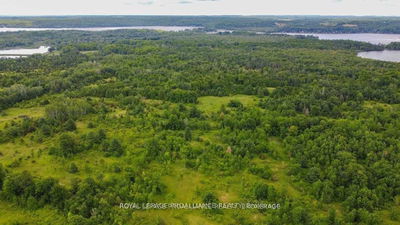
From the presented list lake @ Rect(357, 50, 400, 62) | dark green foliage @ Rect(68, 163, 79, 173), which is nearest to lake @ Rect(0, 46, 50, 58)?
dark green foliage @ Rect(68, 163, 79, 173)

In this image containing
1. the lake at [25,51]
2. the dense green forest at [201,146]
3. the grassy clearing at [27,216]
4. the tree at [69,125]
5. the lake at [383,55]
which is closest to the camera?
the grassy clearing at [27,216]

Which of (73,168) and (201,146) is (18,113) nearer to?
(73,168)

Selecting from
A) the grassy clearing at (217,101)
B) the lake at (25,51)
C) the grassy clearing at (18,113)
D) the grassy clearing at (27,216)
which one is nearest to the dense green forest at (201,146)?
the grassy clearing at (27,216)

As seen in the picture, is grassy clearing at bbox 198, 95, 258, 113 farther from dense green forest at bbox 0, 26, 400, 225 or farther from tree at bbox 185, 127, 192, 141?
tree at bbox 185, 127, 192, 141

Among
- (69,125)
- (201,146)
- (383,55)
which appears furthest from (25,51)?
(383,55)

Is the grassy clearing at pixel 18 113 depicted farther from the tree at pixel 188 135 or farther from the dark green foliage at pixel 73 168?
the tree at pixel 188 135

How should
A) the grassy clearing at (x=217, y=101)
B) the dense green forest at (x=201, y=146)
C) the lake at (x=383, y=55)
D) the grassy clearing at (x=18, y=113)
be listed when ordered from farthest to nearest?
the lake at (x=383, y=55) → the grassy clearing at (x=217, y=101) → the grassy clearing at (x=18, y=113) → the dense green forest at (x=201, y=146)

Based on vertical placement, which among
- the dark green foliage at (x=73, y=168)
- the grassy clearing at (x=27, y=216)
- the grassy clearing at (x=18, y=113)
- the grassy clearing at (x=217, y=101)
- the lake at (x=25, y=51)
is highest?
the lake at (x=25, y=51)
